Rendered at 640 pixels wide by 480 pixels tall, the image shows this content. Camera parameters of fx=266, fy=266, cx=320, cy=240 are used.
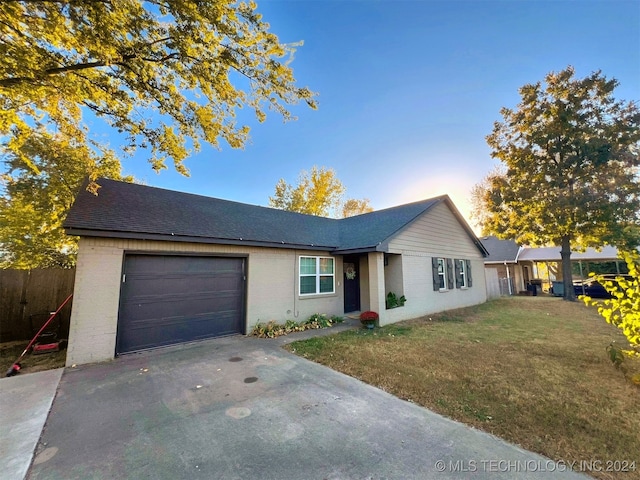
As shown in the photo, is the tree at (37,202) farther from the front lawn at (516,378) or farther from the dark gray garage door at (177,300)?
the front lawn at (516,378)

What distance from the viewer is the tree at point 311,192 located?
85.4 ft

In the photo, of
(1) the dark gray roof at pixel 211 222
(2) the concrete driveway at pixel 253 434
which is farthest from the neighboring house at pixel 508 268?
(2) the concrete driveway at pixel 253 434

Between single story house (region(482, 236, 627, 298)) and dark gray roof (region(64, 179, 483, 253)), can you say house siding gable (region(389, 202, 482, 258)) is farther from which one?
single story house (region(482, 236, 627, 298))

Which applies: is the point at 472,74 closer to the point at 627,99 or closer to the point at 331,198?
the point at 627,99

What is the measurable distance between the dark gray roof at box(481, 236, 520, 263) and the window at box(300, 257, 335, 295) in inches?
673

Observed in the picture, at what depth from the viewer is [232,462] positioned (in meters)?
2.62

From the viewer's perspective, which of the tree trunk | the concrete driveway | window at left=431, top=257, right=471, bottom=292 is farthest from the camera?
the tree trunk

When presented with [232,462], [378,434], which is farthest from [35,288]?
[378,434]

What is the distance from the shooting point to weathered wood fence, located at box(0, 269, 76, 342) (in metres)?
6.97

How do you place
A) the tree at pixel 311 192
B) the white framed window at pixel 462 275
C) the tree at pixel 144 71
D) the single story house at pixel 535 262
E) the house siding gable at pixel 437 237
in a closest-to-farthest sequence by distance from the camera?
the tree at pixel 144 71
the house siding gable at pixel 437 237
the white framed window at pixel 462 275
the single story house at pixel 535 262
the tree at pixel 311 192

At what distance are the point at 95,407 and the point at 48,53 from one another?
6.41m

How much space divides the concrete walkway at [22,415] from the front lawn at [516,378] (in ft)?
13.8

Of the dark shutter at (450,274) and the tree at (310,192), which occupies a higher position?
the tree at (310,192)

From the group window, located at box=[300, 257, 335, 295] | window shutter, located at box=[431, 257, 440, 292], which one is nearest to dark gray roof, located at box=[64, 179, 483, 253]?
window, located at box=[300, 257, 335, 295]
